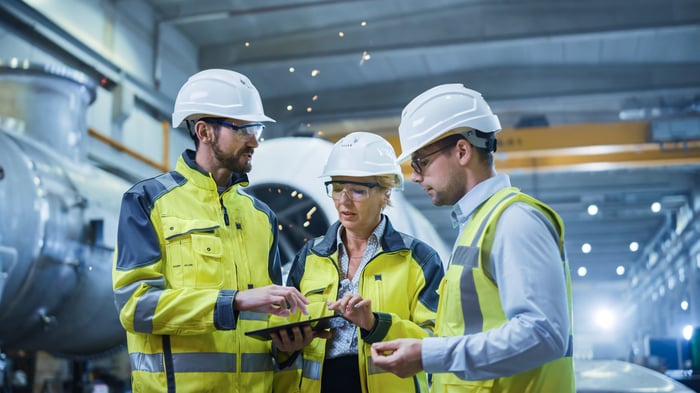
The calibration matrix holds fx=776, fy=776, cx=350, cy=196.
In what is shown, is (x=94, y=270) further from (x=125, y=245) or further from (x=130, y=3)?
(x=130, y=3)

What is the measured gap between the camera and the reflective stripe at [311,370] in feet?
10.1

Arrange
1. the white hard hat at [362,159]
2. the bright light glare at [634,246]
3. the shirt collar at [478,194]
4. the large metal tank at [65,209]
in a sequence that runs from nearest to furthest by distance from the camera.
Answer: the shirt collar at [478,194]
the white hard hat at [362,159]
the large metal tank at [65,209]
the bright light glare at [634,246]

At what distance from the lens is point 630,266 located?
26594 mm

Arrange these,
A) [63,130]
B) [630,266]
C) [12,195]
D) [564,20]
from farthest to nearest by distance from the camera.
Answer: [630,266] → [564,20] → [63,130] → [12,195]

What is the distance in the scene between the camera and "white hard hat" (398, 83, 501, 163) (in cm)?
245

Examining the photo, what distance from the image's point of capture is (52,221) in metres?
5.86

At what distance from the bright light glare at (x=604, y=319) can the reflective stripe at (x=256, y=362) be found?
26.8m

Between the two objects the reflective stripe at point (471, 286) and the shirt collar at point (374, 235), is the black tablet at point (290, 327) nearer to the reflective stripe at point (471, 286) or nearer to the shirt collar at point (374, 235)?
the shirt collar at point (374, 235)

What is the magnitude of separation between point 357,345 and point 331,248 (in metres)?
0.43

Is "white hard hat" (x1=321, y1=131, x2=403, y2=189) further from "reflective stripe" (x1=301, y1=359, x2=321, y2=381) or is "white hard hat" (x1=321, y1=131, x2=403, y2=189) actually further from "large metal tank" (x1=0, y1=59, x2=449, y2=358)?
"large metal tank" (x1=0, y1=59, x2=449, y2=358)

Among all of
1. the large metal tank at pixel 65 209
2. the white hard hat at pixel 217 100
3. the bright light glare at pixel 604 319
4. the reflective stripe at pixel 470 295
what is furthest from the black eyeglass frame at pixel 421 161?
Answer: the bright light glare at pixel 604 319

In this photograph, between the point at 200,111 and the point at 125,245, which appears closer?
the point at 125,245

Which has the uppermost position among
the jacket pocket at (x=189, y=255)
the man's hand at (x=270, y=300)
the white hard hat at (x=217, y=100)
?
the white hard hat at (x=217, y=100)

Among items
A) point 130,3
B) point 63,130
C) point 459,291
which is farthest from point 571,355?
point 130,3
